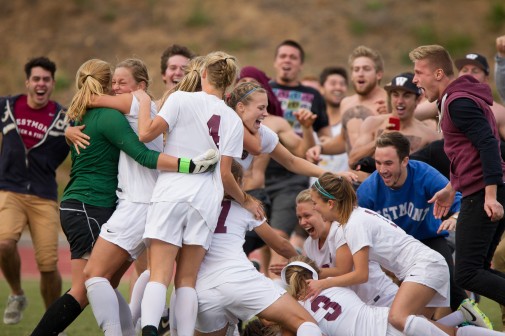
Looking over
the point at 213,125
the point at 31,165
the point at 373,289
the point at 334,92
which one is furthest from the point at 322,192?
the point at 334,92

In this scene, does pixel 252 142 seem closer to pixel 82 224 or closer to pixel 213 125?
pixel 213 125

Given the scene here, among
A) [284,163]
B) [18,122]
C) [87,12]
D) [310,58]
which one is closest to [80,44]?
[87,12]

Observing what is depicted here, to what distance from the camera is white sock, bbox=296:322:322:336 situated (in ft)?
20.8

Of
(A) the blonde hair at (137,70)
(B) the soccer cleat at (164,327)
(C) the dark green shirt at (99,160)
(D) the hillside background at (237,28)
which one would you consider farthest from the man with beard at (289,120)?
(D) the hillside background at (237,28)

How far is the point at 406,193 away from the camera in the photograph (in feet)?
25.0

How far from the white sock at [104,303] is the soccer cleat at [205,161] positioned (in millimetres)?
1001

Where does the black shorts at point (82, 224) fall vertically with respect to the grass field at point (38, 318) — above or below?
above

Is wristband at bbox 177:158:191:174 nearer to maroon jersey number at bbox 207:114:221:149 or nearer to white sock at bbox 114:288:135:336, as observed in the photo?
maroon jersey number at bbox 207:114:221:149

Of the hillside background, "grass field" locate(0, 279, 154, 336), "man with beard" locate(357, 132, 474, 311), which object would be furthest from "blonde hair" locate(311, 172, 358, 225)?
the hillside background

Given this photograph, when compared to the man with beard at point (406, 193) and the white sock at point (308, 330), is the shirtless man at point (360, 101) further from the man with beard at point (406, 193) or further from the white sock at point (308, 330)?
the white sock at point (308, 330)

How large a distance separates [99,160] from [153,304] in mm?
1225

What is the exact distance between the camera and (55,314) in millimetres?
6551

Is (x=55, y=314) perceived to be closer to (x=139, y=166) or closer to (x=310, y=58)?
(x=139, y=166)

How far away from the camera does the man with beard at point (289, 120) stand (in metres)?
9.72
